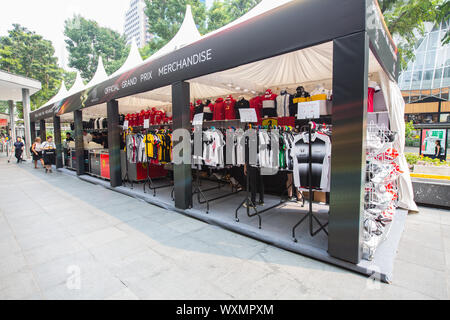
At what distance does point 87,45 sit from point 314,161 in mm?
33105

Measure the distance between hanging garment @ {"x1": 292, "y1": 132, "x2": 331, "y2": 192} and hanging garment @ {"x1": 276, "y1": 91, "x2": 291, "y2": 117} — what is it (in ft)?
5.42

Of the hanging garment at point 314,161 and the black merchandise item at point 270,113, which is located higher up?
the black merchandise item at point 270,113

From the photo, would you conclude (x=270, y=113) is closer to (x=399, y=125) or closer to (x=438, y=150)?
(x=399, y=125)

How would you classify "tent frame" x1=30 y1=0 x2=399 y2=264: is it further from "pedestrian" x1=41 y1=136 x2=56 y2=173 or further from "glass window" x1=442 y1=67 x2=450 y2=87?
"glass window" x1=442 y1=67 x2=450 y2=87

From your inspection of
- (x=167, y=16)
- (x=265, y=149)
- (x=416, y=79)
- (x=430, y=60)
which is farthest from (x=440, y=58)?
(x=265, y=149)

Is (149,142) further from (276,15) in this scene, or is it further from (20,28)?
(20,28)

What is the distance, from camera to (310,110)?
289cm

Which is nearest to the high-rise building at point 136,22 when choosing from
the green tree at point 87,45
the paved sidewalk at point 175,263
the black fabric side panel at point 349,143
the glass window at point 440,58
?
the green tree at point 87,45

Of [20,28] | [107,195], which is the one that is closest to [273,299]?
[107,195]

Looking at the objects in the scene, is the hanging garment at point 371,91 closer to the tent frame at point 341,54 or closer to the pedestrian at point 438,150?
the tent frame at point 341,54

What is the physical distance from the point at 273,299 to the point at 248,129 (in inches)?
99.0

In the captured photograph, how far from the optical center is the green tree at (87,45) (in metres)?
27.8

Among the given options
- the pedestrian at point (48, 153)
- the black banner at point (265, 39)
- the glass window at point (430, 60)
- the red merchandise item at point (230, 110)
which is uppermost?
the glass window at point (430, 60)

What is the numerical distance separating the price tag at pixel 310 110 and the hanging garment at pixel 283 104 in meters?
1.84
